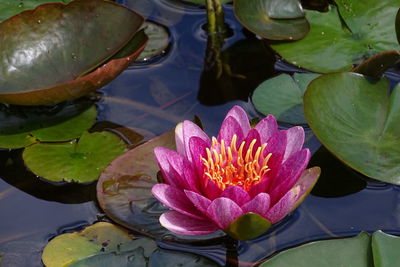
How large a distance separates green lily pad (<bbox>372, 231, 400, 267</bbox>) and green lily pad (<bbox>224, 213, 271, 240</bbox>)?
31 centimetres

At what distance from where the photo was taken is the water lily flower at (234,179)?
1.79 m

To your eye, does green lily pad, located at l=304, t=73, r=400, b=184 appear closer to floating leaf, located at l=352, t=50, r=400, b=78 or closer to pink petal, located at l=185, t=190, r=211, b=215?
floating leaf, located at l=352, t=50, r=400, b=78

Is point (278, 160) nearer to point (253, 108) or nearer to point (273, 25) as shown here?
point (253, 108)

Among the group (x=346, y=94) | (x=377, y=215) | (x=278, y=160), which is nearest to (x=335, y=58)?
(x=346, y=94)

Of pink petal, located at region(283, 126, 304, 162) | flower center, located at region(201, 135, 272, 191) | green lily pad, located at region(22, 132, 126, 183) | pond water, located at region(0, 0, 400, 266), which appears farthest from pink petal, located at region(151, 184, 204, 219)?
green lily pad, located at region(22, 132, 126, 183)

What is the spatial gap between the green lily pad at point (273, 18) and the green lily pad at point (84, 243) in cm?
118

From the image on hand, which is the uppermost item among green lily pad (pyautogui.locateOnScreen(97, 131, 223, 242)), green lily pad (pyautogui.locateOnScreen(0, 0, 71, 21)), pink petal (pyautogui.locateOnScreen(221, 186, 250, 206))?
pink petal (pyautogui.locateOnScreen(221, 186, 250, 206))

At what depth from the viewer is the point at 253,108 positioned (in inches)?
104

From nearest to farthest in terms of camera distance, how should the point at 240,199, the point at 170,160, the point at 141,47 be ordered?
the point at 240,199, the point at 170,160, the point at 141,47

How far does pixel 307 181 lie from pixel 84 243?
0.72 meters

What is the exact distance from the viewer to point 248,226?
5.87ft

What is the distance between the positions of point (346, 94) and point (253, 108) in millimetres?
400

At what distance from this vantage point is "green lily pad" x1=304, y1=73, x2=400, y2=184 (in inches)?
87.5

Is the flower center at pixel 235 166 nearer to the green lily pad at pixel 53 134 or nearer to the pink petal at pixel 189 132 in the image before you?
the pink petal at pixel 189 132
